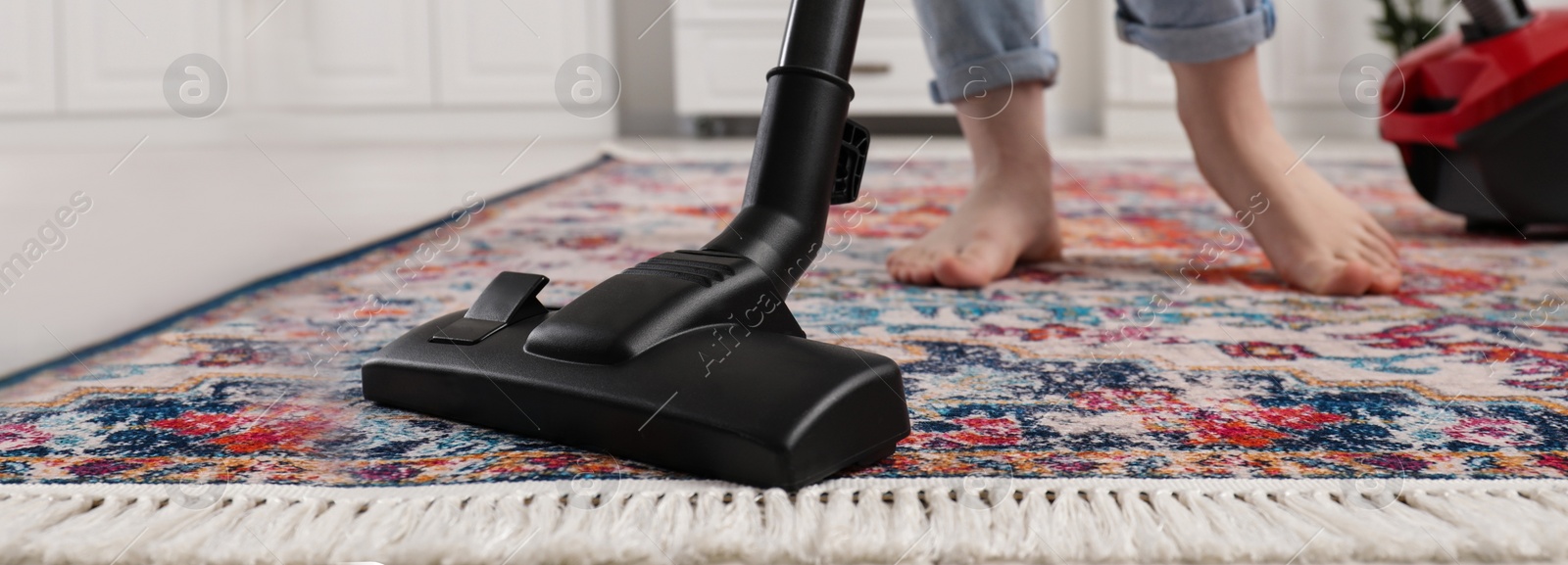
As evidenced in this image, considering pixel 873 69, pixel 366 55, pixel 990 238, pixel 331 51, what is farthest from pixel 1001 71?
pixel 331 51

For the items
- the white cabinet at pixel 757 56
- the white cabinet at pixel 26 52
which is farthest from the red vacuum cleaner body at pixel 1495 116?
the white cabinet at pixel 26 52

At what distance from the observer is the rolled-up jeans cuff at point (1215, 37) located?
80 centimetres

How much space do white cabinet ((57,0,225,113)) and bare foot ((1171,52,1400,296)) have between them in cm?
257

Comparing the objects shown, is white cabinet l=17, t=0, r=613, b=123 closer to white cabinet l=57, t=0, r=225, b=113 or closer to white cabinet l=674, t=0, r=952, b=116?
white cabinet l=57, t=0, r=225, b=113

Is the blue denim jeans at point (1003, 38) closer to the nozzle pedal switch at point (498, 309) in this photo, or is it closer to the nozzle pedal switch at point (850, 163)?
the nozzle pedal switch at point (850, 163)

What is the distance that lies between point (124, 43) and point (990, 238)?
2.75 m

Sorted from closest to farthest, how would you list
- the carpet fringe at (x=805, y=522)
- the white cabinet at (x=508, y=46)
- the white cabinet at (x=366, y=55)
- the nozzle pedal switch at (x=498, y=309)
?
the carpet fringe at (x=805, y=522) → the nozzle pedal switch at (x=498, y=309) → the white cabinet at (x=366, y=55) → the white cabinet at (x=508, y=46)

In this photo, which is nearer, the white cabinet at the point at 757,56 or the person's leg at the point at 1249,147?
the person's leg at the point at 1249,147

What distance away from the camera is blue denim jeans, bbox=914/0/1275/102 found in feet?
2.71

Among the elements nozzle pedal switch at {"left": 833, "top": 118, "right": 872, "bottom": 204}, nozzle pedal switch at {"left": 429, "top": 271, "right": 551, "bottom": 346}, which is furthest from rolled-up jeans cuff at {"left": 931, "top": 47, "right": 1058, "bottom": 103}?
nozzle pedal switch at {"left": 429, "top": 271, "right": 551, "bottom": 346}

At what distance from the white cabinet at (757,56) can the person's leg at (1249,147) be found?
8.01ft

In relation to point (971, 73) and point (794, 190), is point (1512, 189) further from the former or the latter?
point (794, 190)

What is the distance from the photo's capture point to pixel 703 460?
14.2 inches

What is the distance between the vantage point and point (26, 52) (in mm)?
2465
